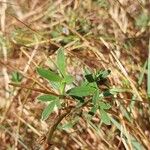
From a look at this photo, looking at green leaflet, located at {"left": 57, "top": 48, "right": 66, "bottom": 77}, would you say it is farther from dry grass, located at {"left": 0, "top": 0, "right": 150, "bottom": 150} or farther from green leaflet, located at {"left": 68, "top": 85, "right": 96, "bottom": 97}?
dry grass, located at {"left": 0, "top": 0, "right": 150, "bottom": 150}

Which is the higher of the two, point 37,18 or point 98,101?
point 37,18

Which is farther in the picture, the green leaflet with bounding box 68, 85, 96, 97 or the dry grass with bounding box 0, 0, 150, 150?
the dry grass with bounding box 0, 0, 150, 150

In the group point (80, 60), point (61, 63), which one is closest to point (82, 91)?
point (61, 63)

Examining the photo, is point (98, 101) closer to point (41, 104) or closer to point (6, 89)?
point (41, 104)

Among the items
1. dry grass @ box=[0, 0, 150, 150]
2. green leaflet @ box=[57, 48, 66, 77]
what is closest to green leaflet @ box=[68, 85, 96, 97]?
green leaflet @ box=[57, 48, 66, 77]

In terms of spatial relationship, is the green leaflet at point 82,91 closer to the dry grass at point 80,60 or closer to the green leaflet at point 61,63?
the green leaflet at point 61,63

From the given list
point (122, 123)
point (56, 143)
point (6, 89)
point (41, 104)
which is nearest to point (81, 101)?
point (122, 123)

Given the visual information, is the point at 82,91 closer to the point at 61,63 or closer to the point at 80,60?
the point at 61,63

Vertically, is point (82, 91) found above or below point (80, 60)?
below
